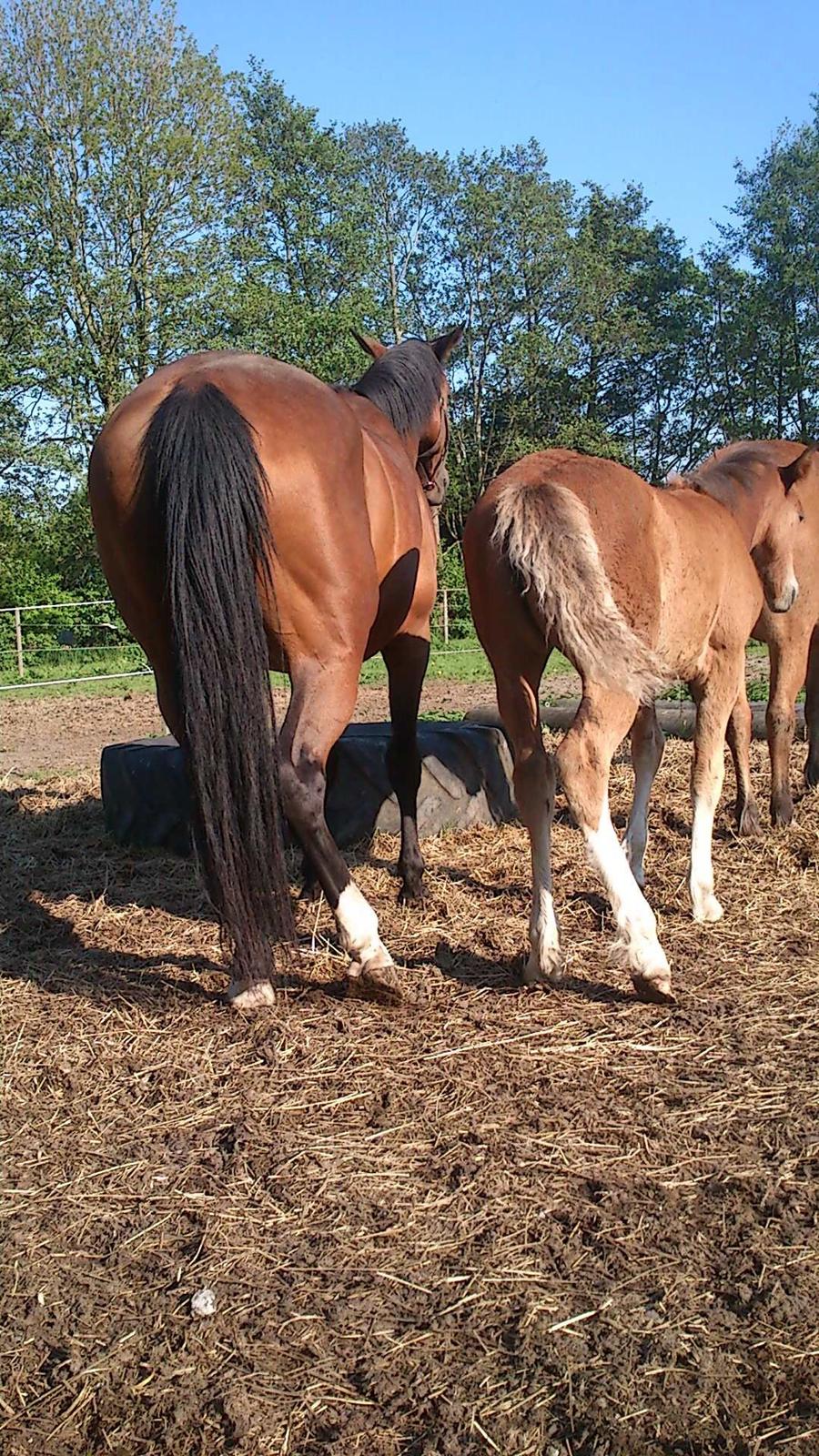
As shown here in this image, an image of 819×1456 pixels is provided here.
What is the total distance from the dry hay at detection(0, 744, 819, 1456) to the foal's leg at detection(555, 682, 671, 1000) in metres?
0.20

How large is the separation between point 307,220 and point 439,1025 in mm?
35307

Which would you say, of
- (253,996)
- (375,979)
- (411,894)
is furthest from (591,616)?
(411,894)

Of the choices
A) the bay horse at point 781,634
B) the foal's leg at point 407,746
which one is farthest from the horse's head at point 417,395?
the bay horse at point 781,634

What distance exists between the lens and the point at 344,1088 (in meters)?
3.08

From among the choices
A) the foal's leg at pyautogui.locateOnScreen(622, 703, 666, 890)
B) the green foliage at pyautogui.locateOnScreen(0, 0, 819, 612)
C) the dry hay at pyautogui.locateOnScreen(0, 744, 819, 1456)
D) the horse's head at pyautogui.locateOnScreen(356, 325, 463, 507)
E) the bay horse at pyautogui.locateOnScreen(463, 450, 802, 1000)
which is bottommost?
the dry hay at pyautogui.locateOnScreen(0, 744, 819, 1456)

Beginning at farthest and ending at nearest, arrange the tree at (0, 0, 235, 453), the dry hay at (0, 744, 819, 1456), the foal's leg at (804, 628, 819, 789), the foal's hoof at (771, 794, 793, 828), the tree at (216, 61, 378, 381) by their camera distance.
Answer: the tree at (216, 61, 378, 381)
the tree at (0, 0, 235, 453)
the foal's leg at (804, 628, 819, 789)
the foal's hoof at (771, 794, 793, 828)
the dry hay at (0, 744, 819, 1456)

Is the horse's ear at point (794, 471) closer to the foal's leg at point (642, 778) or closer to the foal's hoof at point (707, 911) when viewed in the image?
the foal's leg at point (642, 778)

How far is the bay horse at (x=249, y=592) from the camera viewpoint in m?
3.34

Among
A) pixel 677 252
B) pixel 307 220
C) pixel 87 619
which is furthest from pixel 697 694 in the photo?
pixel 677 252

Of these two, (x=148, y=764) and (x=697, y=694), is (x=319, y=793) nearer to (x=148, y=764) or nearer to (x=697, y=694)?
(x=697, y=694)

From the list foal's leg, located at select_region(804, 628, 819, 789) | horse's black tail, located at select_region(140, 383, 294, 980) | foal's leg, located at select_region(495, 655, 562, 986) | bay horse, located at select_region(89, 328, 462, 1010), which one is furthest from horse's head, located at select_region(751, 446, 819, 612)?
horse's black tail, located at select_region(140, 383, 294, 980)

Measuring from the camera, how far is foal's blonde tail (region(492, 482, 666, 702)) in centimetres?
329

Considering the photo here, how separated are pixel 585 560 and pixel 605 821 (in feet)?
2.80

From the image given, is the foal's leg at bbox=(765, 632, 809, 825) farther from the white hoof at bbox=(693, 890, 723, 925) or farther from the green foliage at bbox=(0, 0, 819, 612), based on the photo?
Result: the green foliage at bbox=(0, 0, 819, 612)
